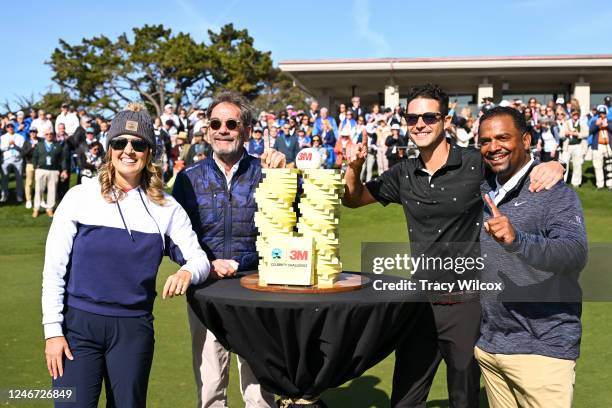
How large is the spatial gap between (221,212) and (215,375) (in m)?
1.09

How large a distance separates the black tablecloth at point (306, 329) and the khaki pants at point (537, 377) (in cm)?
55

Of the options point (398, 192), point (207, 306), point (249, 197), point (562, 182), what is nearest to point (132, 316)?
point (207, 306)

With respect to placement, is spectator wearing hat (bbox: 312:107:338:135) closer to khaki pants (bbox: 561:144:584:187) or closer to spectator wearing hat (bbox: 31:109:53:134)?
khaki pants (bbox: 561:144:584:187)

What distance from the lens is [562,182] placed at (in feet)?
10.7

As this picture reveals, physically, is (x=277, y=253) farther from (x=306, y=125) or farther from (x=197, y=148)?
(x=306, y=125)

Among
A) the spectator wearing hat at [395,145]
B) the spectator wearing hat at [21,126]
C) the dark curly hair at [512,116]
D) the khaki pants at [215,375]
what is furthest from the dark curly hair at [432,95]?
the spectator wearing hat at [21,126]

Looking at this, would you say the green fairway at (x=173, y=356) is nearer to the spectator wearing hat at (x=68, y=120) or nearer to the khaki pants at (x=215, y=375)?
the khaki pants at (x=215, y=375)

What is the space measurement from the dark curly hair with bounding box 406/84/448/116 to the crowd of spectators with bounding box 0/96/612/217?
13.9m

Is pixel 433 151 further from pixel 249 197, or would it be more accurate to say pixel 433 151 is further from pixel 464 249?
pixel 249 197

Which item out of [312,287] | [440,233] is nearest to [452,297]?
[440,233]

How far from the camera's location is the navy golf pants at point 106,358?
3.26 metres

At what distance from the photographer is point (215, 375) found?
4520 millimetres

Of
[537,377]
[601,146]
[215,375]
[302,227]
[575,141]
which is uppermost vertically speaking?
[575,141]

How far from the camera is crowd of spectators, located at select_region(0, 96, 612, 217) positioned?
18.5 metres
